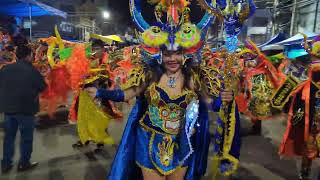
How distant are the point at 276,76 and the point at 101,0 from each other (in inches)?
1206

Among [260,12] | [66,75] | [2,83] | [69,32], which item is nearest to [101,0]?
[69,32]

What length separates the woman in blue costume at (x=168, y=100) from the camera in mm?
2762

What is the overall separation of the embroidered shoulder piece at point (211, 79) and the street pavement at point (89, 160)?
219 cm

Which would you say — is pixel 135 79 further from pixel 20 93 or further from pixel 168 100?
pixel 20 93

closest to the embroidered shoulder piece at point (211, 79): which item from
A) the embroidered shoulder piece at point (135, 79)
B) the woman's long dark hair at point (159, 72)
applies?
the woman's long dark hair at point (159, 72)

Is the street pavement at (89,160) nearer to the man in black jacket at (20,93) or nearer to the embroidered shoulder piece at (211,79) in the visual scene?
the man in black jacket at (20,93)

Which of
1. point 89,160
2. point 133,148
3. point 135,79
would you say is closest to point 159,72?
point 135,79

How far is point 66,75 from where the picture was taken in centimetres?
713

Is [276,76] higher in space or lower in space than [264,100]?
higher

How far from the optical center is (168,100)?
2781 millimetres

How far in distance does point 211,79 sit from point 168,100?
43 centimetres

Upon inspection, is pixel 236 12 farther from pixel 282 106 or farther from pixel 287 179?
pixel 287 179

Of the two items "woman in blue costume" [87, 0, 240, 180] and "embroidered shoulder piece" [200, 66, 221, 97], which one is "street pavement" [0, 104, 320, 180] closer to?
"woman in blue costume" [87, 0, 240, 180]

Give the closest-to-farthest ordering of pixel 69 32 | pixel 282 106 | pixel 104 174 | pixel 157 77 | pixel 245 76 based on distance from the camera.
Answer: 1. pixel 157 77
2. pixel 282 106
3. pixel 104 174
4. pixel 245 76
5. pixel 69 32
